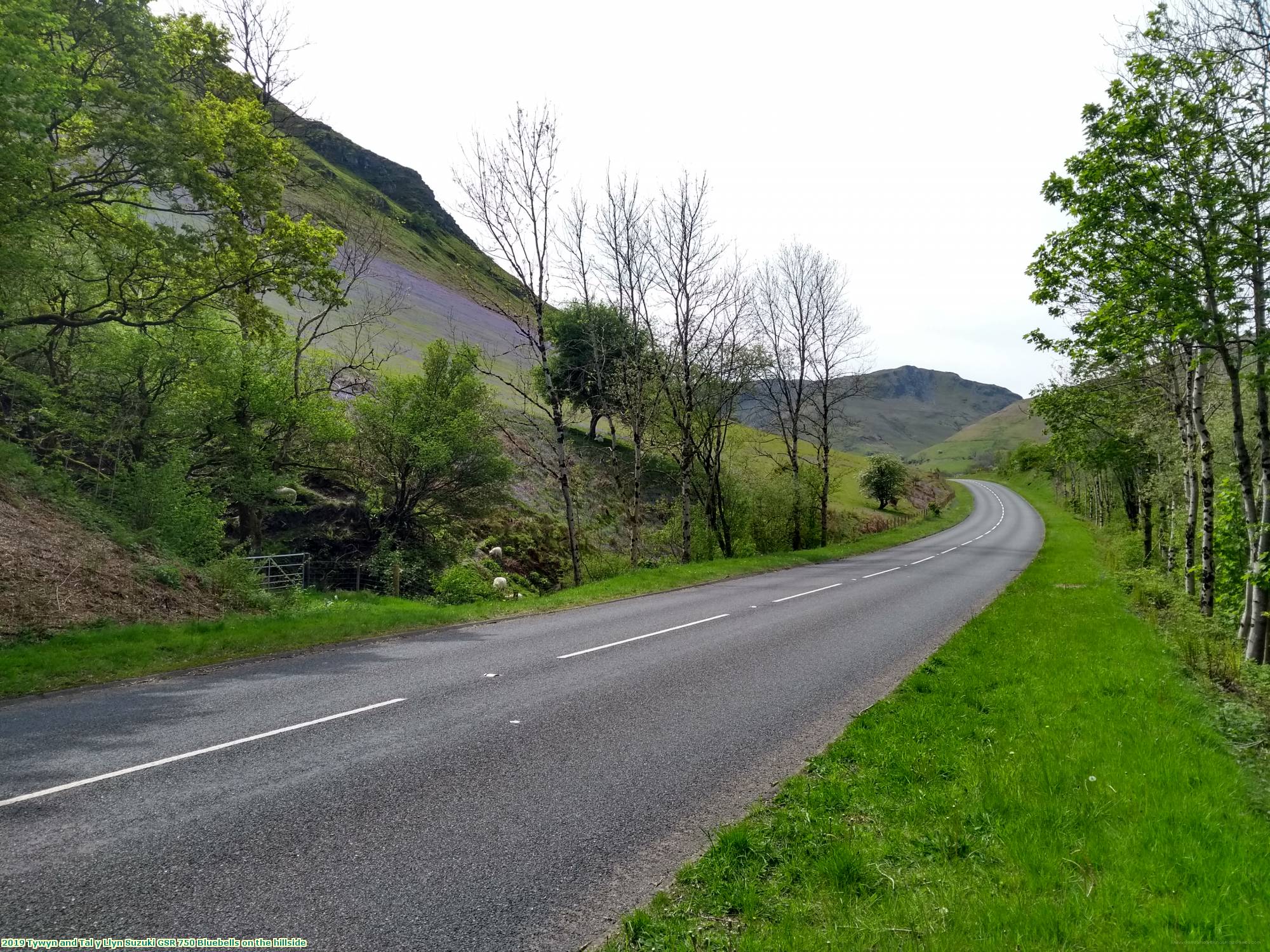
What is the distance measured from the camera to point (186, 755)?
18.1ft

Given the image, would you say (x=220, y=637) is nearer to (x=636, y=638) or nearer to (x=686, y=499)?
(x=636, y=638)

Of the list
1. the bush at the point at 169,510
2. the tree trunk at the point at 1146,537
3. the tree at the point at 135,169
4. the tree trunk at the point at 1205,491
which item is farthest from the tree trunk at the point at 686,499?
the tree trunk at the point at 1146,537

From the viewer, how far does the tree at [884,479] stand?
2297 inches

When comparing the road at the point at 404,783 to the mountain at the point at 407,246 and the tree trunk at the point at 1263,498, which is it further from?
the mountain at the point at 407,246

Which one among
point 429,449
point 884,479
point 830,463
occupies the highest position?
point 830,463

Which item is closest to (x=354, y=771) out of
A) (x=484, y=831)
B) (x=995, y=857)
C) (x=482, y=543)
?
(x=484, y=831)

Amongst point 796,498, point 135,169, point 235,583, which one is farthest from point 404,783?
point 796,498

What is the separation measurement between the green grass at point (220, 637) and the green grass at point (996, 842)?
8.59 meters

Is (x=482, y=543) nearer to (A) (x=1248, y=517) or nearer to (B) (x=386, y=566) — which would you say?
(B) (x=386, y=566)

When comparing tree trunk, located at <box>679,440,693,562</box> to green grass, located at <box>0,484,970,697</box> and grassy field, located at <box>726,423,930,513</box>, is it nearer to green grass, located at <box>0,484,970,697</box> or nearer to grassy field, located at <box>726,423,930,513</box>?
green grass, located at <box>0,484,970,697</box>

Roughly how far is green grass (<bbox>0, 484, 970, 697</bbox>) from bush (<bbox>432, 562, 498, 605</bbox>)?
2.36 meters

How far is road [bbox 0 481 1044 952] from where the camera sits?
11.5 feet

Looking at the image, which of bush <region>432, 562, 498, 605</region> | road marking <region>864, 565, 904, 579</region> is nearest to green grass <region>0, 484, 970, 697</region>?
bush <region>432, 562, 498, 605</region>

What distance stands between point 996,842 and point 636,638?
24.2 feet
